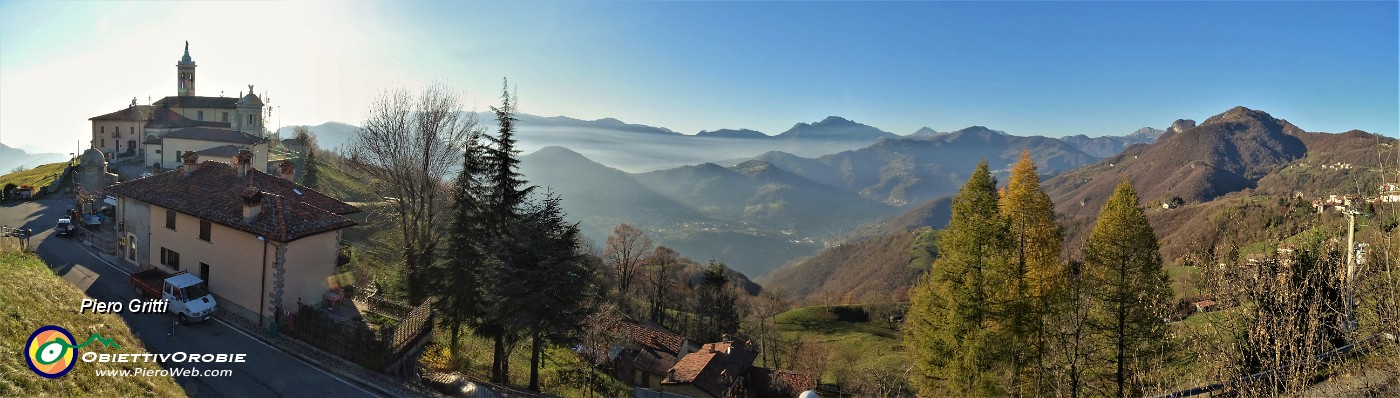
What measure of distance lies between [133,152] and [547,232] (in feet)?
217

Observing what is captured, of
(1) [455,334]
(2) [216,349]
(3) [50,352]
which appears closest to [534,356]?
(1) [455,334]

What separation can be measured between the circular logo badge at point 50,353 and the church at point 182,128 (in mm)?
40827

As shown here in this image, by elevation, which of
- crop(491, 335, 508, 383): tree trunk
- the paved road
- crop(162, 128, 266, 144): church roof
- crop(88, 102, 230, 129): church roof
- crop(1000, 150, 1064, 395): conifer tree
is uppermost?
crop(88, 102, 230, 129): church roof

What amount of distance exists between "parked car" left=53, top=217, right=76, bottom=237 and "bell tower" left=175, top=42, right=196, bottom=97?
2091 inches

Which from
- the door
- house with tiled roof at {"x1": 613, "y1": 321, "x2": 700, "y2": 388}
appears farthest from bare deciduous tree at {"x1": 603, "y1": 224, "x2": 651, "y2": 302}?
the door

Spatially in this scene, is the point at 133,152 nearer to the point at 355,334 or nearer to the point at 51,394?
the point at 355,334

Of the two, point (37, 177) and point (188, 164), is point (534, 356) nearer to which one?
point (188, 164)

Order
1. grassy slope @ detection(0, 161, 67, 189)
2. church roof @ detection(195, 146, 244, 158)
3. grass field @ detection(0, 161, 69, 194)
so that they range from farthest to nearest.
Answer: church roof @ detection(195, 146, 244, 158) < grassy slope @ detection(0, 161, 67, 189) < grass field @ detection(0, 161, 69, 194)

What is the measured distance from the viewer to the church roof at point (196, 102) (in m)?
71.1

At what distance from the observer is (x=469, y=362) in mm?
25562

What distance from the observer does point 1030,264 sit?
2112cm

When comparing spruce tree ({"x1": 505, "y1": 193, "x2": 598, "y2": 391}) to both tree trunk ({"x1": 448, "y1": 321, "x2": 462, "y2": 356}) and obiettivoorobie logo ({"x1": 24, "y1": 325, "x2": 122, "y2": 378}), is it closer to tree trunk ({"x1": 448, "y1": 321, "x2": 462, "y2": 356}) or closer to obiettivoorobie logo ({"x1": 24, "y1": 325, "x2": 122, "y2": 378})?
tree trunk ({"x1": 448, "y1": 321, "x2": 462, "y2": 356})

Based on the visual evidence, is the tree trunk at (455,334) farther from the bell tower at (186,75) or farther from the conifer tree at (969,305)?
the bell tower at (186,75)

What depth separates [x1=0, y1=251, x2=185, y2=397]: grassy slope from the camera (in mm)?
11445
